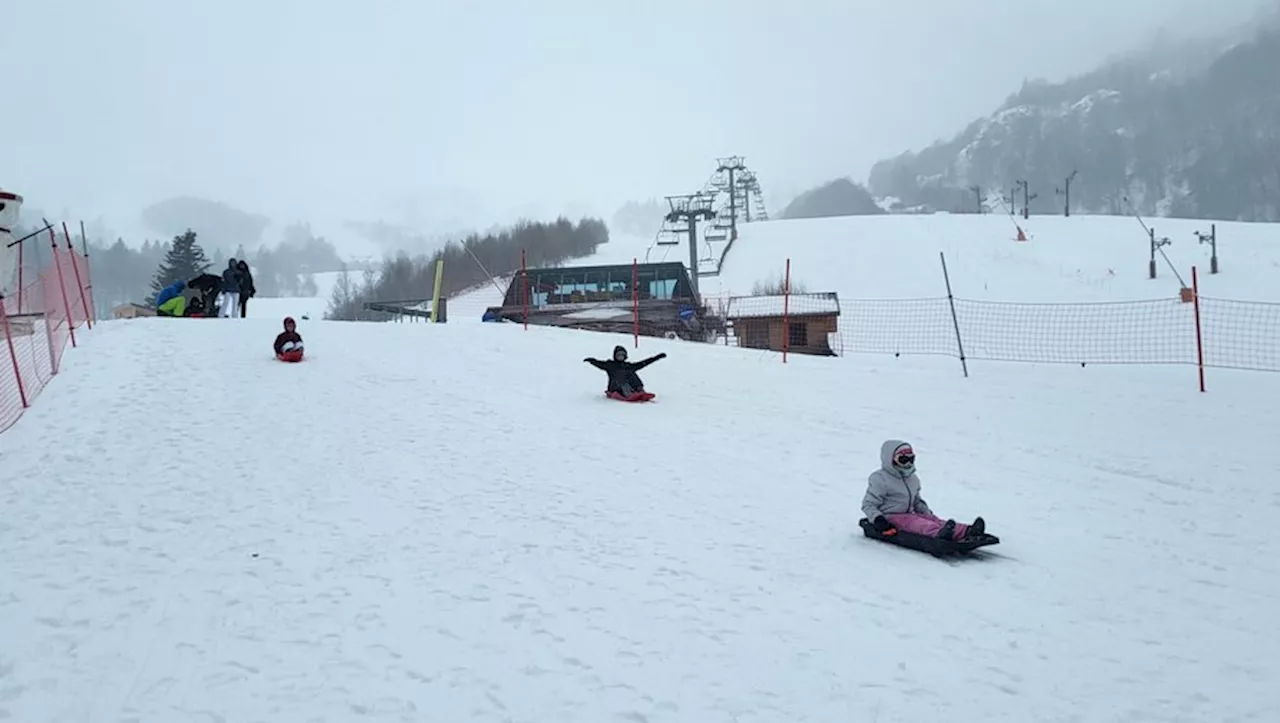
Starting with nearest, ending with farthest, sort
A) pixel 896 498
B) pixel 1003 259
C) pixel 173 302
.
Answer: pixel 896 498 < pixel 173 302 < pixel 1003 259

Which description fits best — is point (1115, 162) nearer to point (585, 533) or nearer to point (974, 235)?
point (974, 235)

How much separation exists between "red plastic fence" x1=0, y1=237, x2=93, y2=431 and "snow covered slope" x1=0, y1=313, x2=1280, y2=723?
0.48 m

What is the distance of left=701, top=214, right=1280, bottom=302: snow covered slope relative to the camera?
46.8 metres

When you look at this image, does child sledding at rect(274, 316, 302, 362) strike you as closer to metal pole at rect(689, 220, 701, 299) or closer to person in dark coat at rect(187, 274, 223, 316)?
person in dark coat at rect(187, 274, 223, 316)

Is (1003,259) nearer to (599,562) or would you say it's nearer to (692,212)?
(692,212)

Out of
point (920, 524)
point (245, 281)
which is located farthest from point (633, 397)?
point (245, 281)

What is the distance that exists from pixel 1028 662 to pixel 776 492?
4.20 m

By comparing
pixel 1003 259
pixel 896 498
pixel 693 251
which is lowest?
pixel 896 498

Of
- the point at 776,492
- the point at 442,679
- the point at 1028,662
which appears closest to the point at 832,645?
the point at 1028,662

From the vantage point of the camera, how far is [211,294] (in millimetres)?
21578

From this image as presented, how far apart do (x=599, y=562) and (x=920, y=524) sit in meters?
2.84

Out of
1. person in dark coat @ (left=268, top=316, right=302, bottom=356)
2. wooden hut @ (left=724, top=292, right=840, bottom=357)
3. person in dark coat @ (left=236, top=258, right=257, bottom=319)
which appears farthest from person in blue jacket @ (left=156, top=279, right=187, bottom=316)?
wooden hut @ (left=724, top=292, right=840, bottom=357)

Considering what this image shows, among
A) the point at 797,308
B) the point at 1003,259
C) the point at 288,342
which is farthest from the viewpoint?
the point at 1003,259

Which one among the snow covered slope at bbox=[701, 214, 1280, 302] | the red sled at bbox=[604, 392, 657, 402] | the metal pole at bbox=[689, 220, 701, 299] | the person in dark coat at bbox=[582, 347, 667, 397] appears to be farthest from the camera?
the metal pole at bbox=[689, 220, 701, 299]
